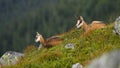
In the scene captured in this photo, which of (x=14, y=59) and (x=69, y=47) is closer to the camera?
(x=69, y=47)

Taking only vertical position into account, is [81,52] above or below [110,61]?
below

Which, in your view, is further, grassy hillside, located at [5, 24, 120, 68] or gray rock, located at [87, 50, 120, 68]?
grassy hillside, located at [5, 24, 120, 68]

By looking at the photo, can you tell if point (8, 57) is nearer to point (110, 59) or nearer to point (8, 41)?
point (110, 59)

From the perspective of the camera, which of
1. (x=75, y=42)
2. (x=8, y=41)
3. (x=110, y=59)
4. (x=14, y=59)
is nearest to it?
(x=110, y=59)

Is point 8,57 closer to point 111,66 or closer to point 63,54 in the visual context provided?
point 63,54

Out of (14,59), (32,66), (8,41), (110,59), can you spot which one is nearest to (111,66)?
(110,59)

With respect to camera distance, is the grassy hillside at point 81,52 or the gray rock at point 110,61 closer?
the gray rock at point 110,61

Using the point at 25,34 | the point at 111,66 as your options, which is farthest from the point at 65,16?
the point at 111,66

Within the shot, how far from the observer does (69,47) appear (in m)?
17.0

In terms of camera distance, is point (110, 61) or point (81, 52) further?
point (81, 52)

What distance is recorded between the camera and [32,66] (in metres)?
15.2

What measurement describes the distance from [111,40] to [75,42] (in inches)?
81.5

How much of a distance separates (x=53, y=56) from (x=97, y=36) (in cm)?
232

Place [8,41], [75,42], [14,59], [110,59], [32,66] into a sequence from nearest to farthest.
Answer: [110,59]
[32,66]
[75,42]
[14,59]
[8,41]
